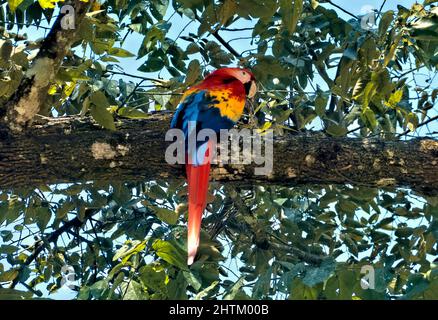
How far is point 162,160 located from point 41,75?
571 mm

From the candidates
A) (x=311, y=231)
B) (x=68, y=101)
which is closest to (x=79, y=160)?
(x=68, y=101)

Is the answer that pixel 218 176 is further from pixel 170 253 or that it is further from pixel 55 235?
pixel 55 235

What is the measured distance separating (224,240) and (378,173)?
1.44m

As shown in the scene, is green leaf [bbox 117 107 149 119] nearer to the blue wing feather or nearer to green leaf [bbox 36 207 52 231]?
the blue wing feather

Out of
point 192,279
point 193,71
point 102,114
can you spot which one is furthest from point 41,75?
point 192,279

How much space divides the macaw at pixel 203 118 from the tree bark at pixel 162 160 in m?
A: 0.10

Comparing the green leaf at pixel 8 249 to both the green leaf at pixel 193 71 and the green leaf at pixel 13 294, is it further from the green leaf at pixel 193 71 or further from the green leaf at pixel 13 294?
the green leaf at pixel 193 71

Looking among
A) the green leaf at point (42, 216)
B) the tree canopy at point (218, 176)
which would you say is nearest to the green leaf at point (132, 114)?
the tree canopy at point (218, 176)

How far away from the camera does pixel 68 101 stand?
3895 mm

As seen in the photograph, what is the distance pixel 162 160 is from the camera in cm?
298

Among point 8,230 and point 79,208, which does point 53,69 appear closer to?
point 79,208

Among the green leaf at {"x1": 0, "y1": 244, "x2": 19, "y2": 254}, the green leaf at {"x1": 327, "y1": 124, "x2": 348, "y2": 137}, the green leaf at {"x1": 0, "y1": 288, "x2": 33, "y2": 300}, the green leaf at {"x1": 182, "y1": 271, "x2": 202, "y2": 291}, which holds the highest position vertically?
the green leaf at {"x1": 327, "y1": 124, "x2": 348, "y2": 137}

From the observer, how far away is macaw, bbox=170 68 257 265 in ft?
9.52

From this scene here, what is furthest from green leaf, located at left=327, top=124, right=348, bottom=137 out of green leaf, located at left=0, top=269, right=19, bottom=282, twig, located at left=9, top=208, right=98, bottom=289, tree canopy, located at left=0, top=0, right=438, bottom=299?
green leaf, located at left=0, top=269, right=19, bottom=282
